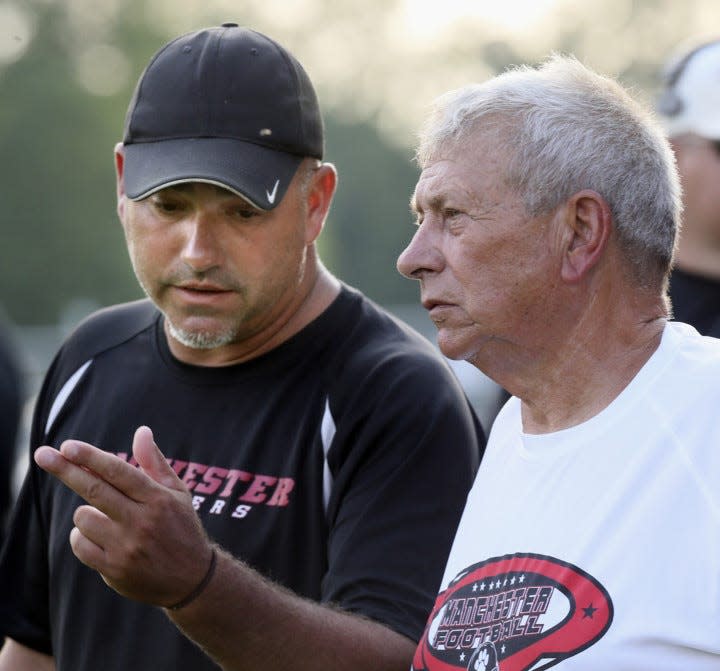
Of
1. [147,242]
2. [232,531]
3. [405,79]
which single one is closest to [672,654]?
[232,531]

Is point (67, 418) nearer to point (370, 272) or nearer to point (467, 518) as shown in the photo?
point (467, 518)

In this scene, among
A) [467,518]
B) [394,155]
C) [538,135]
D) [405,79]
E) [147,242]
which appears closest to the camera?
[538,135]

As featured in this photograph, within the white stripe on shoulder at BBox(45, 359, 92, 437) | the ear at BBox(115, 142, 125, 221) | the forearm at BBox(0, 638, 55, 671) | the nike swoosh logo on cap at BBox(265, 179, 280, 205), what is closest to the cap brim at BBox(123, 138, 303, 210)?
the nike swoosh logo on cap at BBox(265, 179, 280, 205)

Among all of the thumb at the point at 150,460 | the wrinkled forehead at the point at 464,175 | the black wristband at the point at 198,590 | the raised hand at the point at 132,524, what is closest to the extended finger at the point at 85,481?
the raised hand at the point at 132,524

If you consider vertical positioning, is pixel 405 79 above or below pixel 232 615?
above

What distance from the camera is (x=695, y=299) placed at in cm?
410

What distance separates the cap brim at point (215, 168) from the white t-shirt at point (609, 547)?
109 centimetres

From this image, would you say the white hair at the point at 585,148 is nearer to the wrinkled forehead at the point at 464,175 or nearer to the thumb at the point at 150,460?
the wrinkled forehead at the point at 464,175

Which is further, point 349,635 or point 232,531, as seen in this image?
point 232,531

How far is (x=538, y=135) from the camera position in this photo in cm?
281

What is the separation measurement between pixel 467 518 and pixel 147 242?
1210 mm

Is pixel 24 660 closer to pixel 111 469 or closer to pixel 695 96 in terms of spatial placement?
pixel 111 469

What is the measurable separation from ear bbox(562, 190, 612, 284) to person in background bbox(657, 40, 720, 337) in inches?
50.4

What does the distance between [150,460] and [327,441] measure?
0.64m
